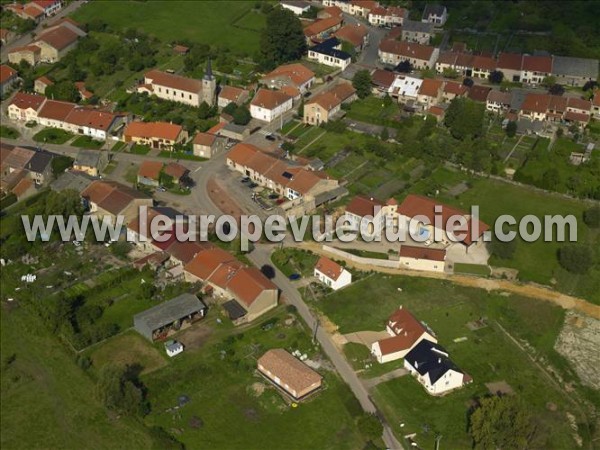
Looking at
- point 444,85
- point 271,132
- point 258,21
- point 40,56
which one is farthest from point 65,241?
point 258,21

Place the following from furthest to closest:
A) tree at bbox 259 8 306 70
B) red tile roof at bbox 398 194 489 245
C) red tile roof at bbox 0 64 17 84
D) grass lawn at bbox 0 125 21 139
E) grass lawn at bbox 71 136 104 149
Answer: tree at bbox 259 8 306 70, red tile roof at bbox 0 64 17 84, grass lawn at bbox 0 125 21 139, grass lawn at bbox 71 136 104 149, red tile roof at bbox 398 194 489 245

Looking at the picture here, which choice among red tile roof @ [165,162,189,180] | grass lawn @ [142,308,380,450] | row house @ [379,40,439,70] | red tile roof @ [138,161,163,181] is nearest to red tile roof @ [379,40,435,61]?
row house @ [379,40,439,70]

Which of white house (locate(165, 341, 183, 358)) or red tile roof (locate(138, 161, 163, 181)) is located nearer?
white house (locate(165, 341, 183, 358))

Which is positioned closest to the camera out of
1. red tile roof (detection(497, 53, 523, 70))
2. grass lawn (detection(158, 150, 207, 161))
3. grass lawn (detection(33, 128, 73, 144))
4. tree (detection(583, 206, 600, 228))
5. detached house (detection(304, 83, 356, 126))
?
tree (detection(583, 206, 600, 228))

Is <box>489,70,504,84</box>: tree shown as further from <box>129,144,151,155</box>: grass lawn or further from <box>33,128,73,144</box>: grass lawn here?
<box>33,128,73,144</box>: grass lawn

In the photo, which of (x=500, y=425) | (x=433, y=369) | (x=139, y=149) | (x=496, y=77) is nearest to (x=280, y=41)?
(x=139, y=149)

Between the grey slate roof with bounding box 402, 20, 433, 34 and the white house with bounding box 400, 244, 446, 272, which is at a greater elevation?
the grey slate roof with bounding box 402, 20, 433, 34

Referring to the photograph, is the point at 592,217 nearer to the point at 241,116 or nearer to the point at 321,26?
the point at 241,116
